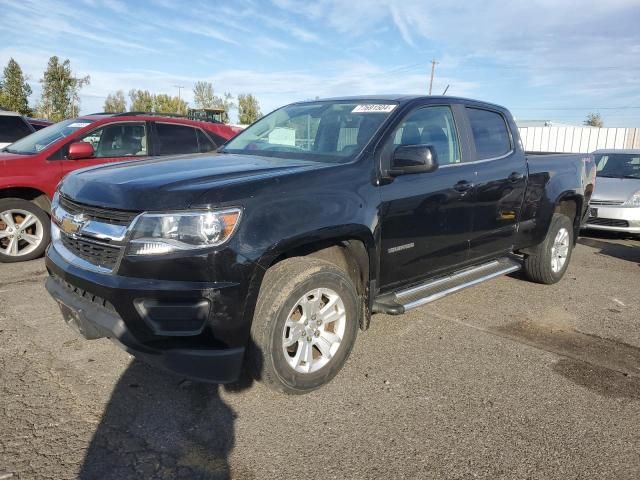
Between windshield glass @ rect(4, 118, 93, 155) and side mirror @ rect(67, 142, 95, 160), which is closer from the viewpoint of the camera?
side mirror @ rect(67, 142, 95, 160)

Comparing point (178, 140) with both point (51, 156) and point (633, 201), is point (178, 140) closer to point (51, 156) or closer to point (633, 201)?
point (51, 156)

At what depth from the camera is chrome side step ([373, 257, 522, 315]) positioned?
353 cm

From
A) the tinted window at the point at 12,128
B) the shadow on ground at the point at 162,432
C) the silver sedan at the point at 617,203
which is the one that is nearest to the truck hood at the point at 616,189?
the silver sedan at the point at 617,203

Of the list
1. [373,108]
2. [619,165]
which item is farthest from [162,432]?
[619,165]

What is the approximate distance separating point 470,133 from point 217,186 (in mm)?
2590

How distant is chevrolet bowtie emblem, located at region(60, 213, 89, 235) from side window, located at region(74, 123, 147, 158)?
3.49m

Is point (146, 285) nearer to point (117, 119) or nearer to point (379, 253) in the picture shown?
point (379, 253)

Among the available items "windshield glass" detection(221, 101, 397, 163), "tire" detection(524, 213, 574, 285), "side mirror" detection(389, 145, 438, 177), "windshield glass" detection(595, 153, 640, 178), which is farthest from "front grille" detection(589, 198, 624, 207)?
"side mirror" detection(389, 145, 438, 177)

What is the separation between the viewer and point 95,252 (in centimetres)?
283

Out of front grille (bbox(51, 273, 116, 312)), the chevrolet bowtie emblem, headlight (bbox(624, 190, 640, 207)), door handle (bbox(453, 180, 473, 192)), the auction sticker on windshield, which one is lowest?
front grille (bbox(51, 273, 116, 312))

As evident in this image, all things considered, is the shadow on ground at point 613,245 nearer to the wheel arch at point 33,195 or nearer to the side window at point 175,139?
the side window at point 175,139

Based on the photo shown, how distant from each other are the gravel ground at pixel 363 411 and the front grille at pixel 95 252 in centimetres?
84

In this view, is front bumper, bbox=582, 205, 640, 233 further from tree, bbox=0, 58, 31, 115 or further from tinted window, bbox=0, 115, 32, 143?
tree, bbox=0, 58, 31, 115

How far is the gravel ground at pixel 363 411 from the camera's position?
2.49m
